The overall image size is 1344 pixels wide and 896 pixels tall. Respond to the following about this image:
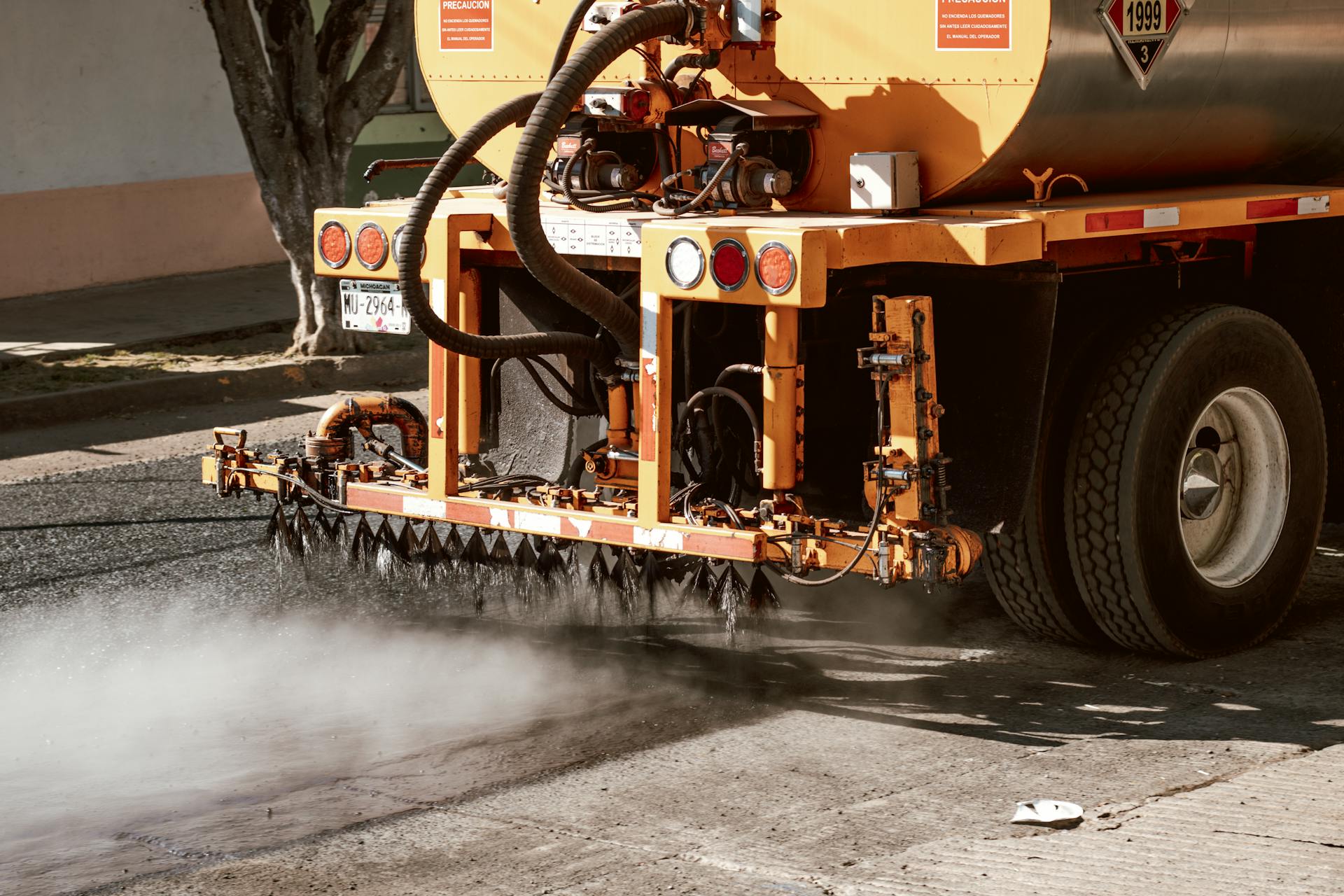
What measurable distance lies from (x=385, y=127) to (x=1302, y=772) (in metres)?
13.7

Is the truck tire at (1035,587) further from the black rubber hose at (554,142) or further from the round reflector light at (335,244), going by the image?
the round reflector light at (335,244)

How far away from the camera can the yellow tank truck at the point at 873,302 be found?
18.1ft

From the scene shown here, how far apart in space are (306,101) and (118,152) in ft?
13.1

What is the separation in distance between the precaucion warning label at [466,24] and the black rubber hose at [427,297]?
0.61 m

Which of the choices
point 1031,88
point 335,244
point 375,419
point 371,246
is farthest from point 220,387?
point 1031,88

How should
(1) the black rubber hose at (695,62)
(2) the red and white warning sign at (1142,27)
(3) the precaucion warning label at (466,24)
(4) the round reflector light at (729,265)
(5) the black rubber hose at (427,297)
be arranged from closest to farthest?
(4) the round reflector light at (729,265), (2) the red and white warning sign at (1142,27), (5) the black rubber hose at (427,297), (1) the black rubber hose at (695,62), (3) the precaucion warning label at (466,24)

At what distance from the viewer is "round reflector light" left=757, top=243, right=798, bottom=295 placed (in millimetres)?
5297

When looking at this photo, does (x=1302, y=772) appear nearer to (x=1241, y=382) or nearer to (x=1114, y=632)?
(x=1114, y=632)

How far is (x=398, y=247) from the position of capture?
5.80 meters

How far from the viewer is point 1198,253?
6.45 metres

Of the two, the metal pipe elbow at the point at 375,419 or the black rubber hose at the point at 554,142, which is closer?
the black rubber hose at the point at 554,142

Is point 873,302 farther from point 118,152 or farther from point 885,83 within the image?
point 118,152

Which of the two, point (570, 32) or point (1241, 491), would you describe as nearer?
point (570, 32)

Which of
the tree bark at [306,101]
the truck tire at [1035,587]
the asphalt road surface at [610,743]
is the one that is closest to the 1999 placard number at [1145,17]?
the truck tire at [1035,587]
